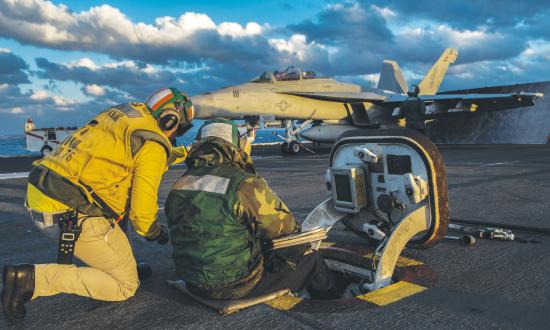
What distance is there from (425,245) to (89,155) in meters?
2.57

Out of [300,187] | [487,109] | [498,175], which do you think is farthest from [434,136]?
[300,187]

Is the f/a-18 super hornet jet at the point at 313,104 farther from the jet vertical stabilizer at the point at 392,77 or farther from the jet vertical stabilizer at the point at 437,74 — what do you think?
the jet vertical stabilizer at the point at 392,77

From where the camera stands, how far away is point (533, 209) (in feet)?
20.3

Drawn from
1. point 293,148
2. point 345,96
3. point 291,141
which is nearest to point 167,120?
point 293,148

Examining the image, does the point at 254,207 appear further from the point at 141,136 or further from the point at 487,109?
the point at 487,109

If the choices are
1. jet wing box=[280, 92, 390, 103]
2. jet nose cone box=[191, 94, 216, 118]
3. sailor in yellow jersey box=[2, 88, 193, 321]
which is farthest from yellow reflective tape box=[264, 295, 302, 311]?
jet wing box=[280, 92, 390, 103]

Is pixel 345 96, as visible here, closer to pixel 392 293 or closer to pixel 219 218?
pixel 392 293

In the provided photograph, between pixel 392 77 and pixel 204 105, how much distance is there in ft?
64.0

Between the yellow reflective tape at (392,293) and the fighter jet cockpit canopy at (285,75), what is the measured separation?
55.5 ft

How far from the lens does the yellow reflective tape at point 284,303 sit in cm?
285

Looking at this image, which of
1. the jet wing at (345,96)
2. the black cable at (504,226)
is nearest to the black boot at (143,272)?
the black cable at (504,226)

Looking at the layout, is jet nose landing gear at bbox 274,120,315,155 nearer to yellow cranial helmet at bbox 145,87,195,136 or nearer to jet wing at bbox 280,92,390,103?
jet wing at bbox 280,92,390,103

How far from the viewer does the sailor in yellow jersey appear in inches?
114

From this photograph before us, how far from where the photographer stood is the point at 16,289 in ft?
9.21
